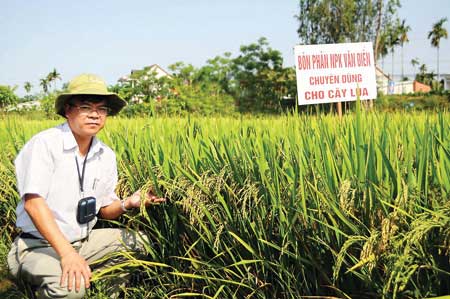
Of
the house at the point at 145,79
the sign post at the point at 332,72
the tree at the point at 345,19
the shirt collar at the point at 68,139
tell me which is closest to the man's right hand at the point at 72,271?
the shirt collar at the point at 68,139

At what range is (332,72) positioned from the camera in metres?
6.35

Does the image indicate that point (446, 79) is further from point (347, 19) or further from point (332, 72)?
point (332, 72)

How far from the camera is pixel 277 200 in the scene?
174 centimetres

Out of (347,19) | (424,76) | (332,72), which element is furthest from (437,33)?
(332,72)

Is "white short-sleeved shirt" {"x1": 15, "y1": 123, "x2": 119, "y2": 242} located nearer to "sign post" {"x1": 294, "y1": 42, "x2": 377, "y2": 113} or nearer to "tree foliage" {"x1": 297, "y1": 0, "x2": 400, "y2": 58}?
"sign post" {"x1": 294, "y1": 42, "x2": 377, "y2": 113}

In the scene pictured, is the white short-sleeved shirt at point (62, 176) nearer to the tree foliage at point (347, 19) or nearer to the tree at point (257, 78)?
the tree at point (257, 78)

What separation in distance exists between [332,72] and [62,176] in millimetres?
4856

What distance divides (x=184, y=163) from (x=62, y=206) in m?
0.60

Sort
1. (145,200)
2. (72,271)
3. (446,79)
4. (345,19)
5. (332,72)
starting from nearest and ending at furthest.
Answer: (72,271), (145,200), (332,72), (345,19), (446,79)

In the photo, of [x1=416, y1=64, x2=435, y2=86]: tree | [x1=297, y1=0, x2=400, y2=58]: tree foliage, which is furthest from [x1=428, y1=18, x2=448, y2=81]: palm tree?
[x1=297, y1=0, x2=400, y2=58]: tree foliage

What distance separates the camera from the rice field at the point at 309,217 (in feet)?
4.83

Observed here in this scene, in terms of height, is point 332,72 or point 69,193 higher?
point 332,72

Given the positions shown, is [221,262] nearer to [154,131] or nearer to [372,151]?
[372,151]

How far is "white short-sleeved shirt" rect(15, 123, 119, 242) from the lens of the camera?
2.05m
